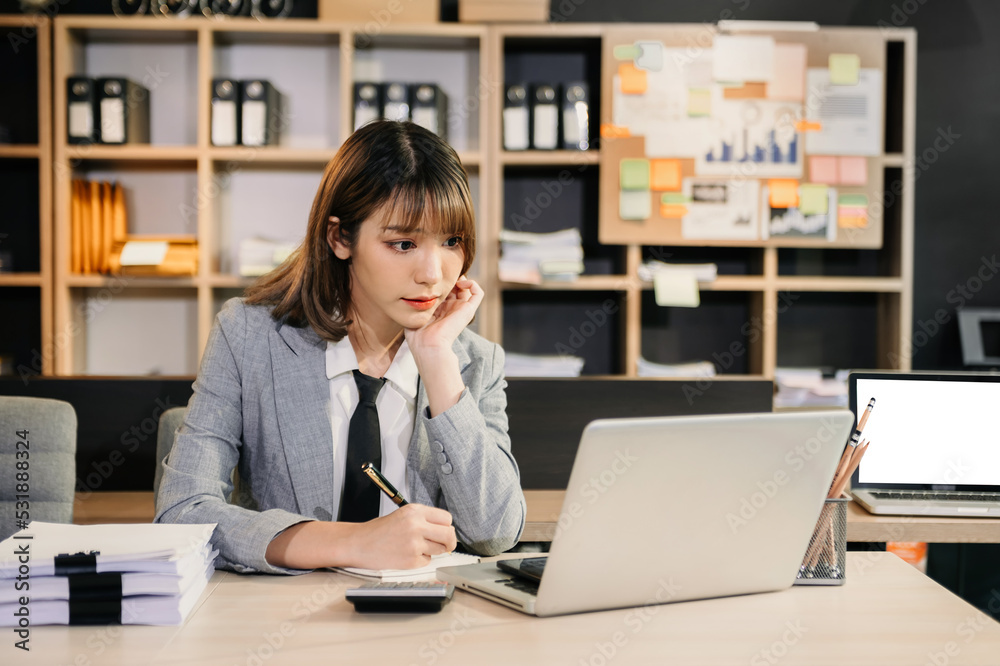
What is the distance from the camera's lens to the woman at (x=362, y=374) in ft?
4.07

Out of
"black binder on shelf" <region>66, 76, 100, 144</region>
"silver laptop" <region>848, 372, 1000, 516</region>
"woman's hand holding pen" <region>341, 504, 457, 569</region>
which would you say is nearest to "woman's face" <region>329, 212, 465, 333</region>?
"woman's hand holding pen" <region>341, 504, 457, 569</region>

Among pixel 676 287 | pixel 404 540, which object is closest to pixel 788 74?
pixel 676 287

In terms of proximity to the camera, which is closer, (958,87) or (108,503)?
(108,503)

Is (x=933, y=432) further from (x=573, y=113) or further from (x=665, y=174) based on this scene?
(x=573, y=113)

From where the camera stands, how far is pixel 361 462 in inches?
53.0

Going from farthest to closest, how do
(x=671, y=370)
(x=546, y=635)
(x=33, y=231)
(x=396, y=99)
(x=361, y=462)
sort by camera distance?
(x=33, y=231), (x=671, y=370), (x=396, y=99), (x=361, y=462), (x=546, y=635)

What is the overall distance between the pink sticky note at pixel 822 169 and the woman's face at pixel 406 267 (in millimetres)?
2262

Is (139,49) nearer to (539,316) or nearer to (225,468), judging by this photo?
(539,316)

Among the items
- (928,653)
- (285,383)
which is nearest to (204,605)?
(285,383)

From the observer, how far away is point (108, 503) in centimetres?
187

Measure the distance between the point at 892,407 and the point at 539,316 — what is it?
1860mm

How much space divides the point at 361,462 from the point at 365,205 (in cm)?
40

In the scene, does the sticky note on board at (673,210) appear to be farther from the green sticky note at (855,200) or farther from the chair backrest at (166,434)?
the chair backrest at (166,434)

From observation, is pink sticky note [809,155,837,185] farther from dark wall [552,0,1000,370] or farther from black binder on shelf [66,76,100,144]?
black binder on shelf [66,76,100,144]
